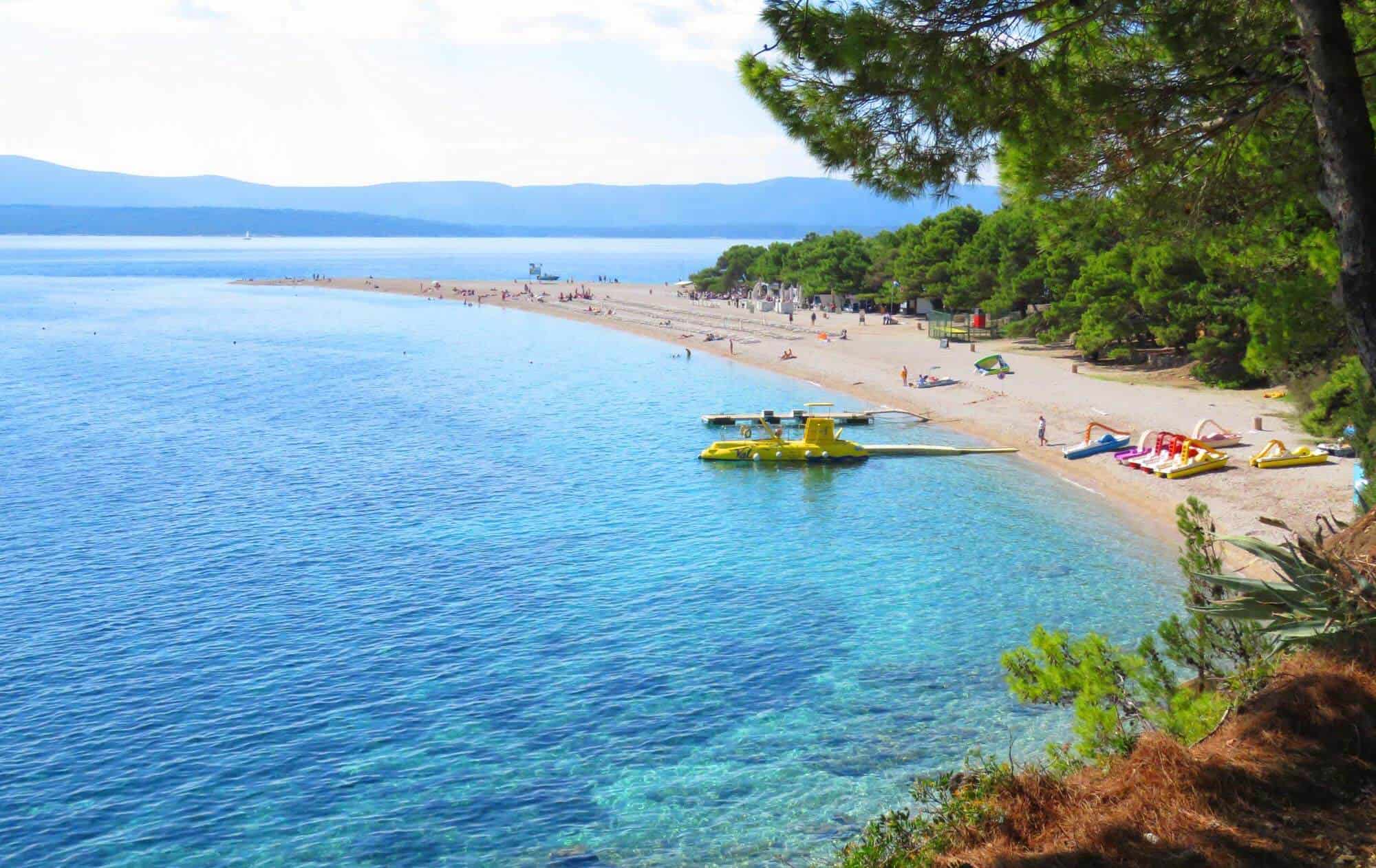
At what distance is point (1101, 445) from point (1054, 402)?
872 cm

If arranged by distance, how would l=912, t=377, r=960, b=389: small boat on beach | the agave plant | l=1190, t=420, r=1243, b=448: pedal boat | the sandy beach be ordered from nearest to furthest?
the agave plant, the sandy beach, l=1190, t=420, r=1243, b=448: pedal boat, l=912, t=377, r=960, b=389: small boat on beach

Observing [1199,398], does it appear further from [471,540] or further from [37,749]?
[37,749]

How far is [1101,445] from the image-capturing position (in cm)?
3997

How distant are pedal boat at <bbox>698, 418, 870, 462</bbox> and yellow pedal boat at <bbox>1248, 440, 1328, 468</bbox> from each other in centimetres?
1452

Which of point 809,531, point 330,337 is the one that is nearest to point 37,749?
point 809,531

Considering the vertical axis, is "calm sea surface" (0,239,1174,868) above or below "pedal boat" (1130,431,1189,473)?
below

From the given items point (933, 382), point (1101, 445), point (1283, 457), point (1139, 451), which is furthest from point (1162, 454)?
point (933, 382)

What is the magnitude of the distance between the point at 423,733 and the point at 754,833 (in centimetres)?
677

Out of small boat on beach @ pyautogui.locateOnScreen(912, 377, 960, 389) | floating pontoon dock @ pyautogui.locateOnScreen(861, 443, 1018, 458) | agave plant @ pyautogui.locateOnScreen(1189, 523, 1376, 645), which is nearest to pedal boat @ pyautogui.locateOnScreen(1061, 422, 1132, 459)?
floating pontoon dock @ pyautogui.locateOnScreen(861, 443, 1018, 458)

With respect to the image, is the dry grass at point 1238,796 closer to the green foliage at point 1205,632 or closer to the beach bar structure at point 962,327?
the green foliage at point 1205,632

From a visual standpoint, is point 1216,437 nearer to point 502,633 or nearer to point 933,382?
point 933,382

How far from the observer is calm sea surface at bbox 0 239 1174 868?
55.9 feet

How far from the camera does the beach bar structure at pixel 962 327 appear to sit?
70312 millimetres

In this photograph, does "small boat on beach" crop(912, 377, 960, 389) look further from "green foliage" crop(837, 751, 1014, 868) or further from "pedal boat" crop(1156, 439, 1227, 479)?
"green foliage" crop(837, 751, 1014, 868)
